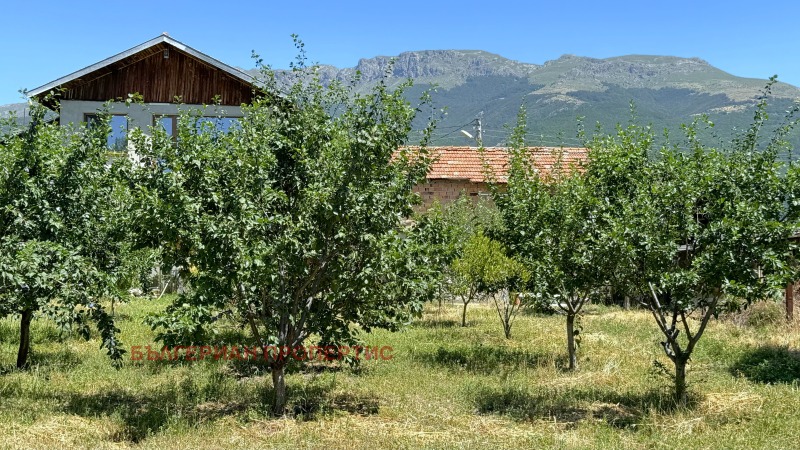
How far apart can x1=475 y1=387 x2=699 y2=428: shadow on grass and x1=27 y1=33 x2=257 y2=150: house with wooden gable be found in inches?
563

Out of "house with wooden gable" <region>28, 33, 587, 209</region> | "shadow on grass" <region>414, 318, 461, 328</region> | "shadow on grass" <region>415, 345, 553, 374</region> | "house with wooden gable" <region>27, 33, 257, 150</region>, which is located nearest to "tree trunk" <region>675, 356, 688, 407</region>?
"shadow on grass" <region>415, 345, 553, 374</region>

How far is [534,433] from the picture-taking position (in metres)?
8.94

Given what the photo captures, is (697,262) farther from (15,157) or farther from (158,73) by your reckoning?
(158,73)

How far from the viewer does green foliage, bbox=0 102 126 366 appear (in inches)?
354

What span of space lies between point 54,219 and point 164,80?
1387cm

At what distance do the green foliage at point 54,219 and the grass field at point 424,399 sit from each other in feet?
4.61

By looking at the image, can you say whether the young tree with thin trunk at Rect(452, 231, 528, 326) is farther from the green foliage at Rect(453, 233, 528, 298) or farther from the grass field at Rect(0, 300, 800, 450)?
the grass field at Rect(0, 300, 800, 450)

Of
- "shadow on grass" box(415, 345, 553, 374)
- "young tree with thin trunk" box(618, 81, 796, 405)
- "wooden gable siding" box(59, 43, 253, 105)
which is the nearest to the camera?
"young tree with thin trunk" box(618, 81, 796, 405)

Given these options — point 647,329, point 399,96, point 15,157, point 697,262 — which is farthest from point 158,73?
point 697,262

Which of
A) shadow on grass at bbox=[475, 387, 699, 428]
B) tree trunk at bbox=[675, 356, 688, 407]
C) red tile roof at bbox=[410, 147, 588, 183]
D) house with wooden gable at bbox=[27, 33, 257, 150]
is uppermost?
house with wooden gable at bbox=[27, 33, 257, 150]

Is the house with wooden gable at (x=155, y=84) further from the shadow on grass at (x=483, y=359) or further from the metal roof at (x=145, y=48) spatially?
the shadow on grass at (x=483, y=359)

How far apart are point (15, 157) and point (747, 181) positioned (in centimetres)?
1022

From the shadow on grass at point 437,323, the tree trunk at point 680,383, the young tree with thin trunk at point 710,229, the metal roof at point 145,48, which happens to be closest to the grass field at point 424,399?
the tree trunk at point 680,383

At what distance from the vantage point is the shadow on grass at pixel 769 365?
12273 mm
